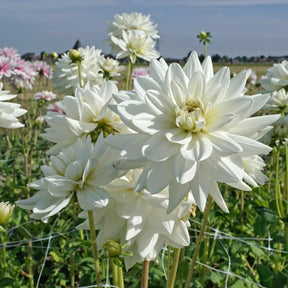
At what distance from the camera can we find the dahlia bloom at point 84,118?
118 cm

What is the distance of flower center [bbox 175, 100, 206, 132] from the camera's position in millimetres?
997

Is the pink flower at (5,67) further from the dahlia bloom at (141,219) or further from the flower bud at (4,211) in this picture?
the dahlia bloom at (141,219)

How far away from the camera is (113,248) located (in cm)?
107

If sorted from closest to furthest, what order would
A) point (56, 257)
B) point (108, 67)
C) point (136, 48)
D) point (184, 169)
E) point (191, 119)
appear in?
A: point (184, 169) → point (191, 119) → point (56, 257) → point (108, 67) → point (136, 48)

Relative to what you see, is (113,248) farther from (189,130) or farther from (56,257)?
(56,257)

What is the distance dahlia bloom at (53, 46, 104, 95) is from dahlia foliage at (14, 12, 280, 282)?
203 cm

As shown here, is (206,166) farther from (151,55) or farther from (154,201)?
(151,55)

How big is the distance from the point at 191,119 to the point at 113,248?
41 centimetres

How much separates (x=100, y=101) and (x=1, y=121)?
50 cm

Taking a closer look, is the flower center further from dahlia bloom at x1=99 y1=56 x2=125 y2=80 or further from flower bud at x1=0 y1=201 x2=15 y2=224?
dahlia bloom at x1=99 y1=56 x2=125 y2=80

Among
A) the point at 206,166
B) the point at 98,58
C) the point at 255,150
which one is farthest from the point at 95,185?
the point at 98,58

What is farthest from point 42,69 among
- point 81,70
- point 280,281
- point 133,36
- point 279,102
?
point 280,281

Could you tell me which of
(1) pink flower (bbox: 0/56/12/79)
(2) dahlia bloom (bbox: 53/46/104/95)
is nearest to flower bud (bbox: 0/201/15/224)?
(2) dahlia bloom (bbox: 53/46/104/95)

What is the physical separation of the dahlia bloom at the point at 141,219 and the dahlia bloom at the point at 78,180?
8cm
